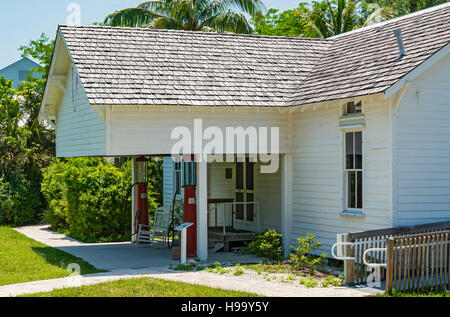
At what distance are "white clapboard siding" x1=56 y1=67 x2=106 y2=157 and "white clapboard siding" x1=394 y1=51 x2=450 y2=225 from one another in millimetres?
6493

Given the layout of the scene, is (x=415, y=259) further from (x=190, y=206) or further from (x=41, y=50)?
(x=41, y=50)

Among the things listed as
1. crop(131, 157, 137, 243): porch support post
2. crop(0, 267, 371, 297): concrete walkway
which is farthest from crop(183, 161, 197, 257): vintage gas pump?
crop(131, 157, 137, 243): porch support post

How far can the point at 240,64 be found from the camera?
55.0ft

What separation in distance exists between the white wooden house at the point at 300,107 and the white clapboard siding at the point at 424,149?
0.02 m

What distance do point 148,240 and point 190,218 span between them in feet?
12.6

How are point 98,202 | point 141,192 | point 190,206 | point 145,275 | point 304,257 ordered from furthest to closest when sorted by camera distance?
point 98,202
point 141,192
point 190,206
point 304,257
point 145,275

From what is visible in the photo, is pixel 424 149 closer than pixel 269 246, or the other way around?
pixel 424 149

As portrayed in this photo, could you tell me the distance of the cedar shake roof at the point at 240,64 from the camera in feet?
45.8

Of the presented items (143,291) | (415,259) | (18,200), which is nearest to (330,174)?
(415,259)

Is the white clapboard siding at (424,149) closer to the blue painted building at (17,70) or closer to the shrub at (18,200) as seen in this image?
the shrub at (18,200)

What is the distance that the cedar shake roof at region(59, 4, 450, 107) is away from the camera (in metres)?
13.9

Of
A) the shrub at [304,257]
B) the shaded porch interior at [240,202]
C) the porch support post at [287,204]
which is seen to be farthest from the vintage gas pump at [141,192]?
the shrub at [304,257]

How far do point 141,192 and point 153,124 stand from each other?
5.29 m
